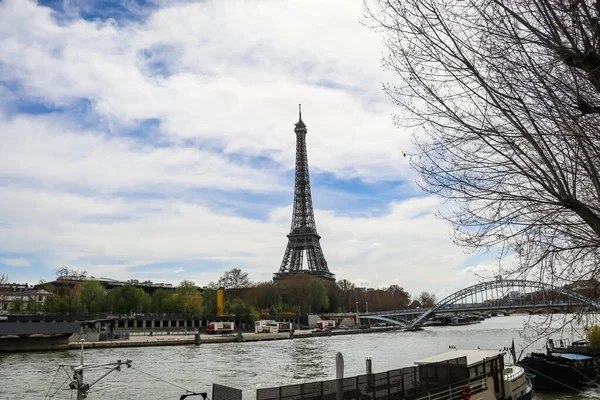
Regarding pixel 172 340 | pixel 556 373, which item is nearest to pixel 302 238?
pixel 172 340

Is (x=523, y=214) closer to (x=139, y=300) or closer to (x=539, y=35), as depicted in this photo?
(x=539, y=35)

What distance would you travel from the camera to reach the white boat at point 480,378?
49.3ft

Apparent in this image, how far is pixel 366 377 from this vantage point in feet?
42.9

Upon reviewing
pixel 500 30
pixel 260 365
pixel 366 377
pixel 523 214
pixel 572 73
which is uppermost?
pixel 500 30

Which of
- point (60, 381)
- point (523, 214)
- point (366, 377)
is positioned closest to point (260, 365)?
point (60, 381)

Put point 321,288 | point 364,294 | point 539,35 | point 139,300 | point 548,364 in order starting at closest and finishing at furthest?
point 539,35, point 548,364, point 139,300, point 321,288, point 364,294

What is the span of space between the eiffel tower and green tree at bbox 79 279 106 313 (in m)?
50.2

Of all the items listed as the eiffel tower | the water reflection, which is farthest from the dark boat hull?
the eiffel tower

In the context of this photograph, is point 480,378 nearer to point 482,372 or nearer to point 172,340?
point 482,372

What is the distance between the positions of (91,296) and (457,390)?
81.7 metres

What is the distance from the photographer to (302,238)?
132250 millimetres

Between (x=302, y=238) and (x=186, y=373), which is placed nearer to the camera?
(x=186, y=373)

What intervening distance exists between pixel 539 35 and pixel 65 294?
3666 inches

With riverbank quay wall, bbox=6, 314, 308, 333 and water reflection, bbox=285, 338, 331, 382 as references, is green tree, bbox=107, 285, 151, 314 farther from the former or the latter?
water reflection, bbox=285, 338, 331, 382
